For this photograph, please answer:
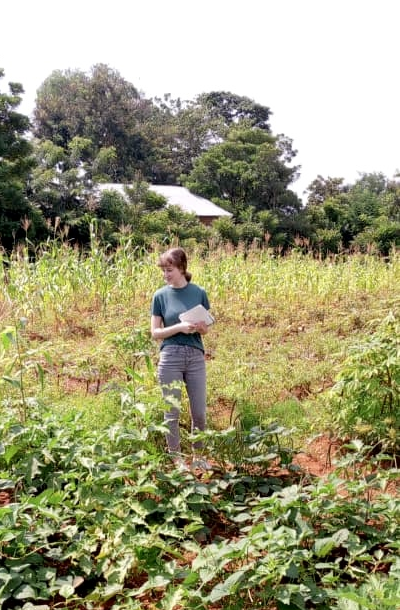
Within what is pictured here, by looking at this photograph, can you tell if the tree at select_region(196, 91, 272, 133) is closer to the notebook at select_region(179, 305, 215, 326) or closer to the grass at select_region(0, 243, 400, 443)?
the grass at select_region(0, 243, 400, 443)

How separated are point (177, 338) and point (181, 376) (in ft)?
0.83

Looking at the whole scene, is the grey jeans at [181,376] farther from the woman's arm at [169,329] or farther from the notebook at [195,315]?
the notebook at [195,315]

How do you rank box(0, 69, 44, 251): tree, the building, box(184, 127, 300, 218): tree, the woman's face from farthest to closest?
box(184, 127, 300, 218): tree < the building < box(0, 69, 44, 251): tree < the woman's face

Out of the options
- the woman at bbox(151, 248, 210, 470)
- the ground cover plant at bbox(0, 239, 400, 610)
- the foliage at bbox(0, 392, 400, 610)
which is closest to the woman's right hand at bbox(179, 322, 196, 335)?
the woman at bbox(151, 248, 210, 470)

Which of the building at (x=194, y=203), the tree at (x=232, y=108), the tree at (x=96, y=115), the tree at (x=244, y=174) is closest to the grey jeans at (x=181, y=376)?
the building at (x=194, y=203)

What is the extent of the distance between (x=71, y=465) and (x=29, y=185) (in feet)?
57.0

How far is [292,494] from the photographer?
2.76 metres

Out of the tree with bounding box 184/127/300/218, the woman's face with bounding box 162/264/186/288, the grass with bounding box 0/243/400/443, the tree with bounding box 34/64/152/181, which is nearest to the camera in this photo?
the woman's face with bounding box 162/264/186/288

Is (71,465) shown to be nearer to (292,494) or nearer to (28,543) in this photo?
(28,543)

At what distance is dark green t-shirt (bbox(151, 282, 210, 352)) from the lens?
12.5 ft

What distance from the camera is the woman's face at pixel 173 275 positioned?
149 inches

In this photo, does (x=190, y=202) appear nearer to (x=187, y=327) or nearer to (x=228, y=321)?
(x=228, y=321)

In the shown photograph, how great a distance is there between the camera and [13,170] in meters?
17.3

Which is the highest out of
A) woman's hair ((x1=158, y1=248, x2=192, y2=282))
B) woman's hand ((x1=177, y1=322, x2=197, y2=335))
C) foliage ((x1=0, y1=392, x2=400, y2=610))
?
woman's hair ((x1=158, y1=248, x2=192, y2=282))
